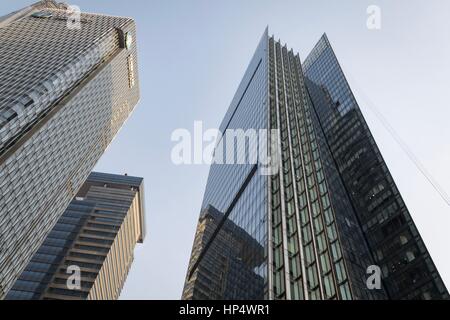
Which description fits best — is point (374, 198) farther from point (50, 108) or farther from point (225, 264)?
point (50, 108)

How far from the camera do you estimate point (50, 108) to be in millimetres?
85500

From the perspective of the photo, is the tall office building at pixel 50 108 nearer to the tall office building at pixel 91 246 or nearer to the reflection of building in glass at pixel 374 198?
the tall office building at pixel 91 246

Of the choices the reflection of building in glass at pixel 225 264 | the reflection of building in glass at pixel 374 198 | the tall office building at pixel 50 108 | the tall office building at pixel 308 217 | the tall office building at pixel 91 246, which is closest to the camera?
the tall office building at pixel 308 217

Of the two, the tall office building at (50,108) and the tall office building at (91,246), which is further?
the tall office building at (91,246)

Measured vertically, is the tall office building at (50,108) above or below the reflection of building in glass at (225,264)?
above

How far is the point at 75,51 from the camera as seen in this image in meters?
101

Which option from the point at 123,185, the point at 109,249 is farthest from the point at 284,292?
the point at 123,185

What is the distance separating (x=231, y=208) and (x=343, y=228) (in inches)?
693

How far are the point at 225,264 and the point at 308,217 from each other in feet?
42.7

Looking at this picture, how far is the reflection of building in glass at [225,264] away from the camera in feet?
154

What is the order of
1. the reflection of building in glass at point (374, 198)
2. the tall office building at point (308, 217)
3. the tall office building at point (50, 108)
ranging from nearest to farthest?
the tall office building at point (308, 217) → the reflection of building in glass at point (374, 198) → the tall office building at point (50, 108)

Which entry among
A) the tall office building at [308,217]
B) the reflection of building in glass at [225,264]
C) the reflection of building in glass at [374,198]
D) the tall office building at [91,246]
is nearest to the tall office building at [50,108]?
the tall office building at [91,246]

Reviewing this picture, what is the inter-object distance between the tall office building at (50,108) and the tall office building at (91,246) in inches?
900
